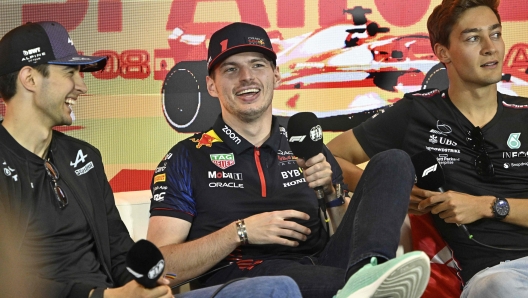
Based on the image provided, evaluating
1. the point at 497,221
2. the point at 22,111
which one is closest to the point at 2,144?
the point at 22,111

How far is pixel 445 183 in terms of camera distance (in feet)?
8.44

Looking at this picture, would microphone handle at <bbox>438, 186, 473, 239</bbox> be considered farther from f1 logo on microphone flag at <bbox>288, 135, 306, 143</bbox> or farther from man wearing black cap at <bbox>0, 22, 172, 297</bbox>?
man wearing black cap at <bbox>0, 22, 172, 297</bbox>

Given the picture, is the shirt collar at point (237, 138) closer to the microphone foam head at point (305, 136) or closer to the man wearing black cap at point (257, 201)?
the man wearing black cap at point (257, 201)

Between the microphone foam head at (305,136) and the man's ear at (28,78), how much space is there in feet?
2.55

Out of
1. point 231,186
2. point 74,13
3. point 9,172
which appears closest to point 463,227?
point 231,186

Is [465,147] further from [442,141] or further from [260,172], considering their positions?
[260,172]

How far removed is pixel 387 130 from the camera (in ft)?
9.22

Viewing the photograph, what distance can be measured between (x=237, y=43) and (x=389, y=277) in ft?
3.57

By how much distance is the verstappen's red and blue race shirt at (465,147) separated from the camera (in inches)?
99.6

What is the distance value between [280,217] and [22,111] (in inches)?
32.3

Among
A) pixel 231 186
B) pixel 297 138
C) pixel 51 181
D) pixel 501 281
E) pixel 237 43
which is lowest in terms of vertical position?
pixel 501 281

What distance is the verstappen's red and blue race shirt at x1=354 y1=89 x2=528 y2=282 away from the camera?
253 centimetres

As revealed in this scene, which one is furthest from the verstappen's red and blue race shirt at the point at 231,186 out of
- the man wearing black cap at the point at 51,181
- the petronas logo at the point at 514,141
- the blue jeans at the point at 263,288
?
the petronas logo at the point at 514,141

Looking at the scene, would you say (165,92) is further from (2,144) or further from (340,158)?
(2,144)
